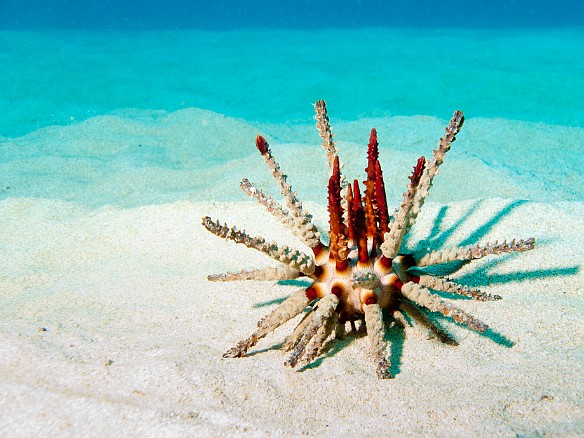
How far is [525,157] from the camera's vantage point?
8.05 metres

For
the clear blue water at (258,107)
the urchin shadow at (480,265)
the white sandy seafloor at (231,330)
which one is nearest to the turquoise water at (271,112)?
the clear blue water at (258,107)

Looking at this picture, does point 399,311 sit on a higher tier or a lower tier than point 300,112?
lower

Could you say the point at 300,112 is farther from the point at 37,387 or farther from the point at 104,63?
the point at 37,387

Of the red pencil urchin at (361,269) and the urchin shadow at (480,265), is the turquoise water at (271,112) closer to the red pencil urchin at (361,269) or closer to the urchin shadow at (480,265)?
the urchin shadow at (480,265)

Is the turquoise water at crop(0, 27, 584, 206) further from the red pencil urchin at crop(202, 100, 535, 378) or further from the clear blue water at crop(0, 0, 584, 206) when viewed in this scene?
the red pencil urchin at crop(202, 100, 535, 378)

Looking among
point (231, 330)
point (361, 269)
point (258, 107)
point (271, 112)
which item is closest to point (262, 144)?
point (361, 269)

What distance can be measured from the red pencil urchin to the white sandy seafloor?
0.15 metres

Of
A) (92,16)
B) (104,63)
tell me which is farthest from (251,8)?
(104,63)

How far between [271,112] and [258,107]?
0.80m

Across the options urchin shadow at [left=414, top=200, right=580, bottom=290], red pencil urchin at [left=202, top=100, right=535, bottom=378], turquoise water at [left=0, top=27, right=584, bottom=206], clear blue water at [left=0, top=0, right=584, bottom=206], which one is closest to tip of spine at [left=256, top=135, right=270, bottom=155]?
red pencil urchin at [left=202, top=100, right=535, bottom=378]

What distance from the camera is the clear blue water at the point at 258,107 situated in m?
6.94

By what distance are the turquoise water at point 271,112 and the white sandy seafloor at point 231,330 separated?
0.52 feet

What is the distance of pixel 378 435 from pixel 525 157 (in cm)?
746

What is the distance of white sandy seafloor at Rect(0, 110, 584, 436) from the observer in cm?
202
